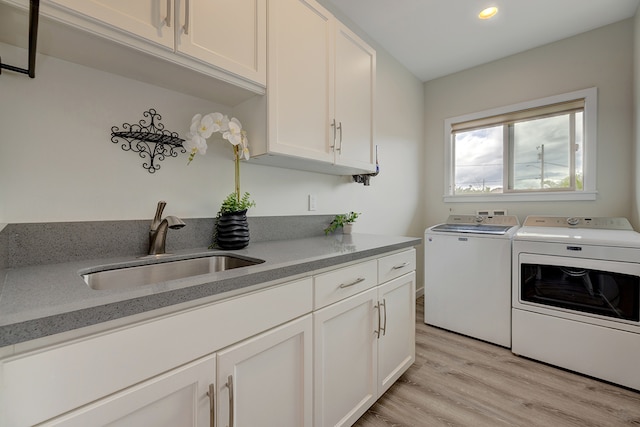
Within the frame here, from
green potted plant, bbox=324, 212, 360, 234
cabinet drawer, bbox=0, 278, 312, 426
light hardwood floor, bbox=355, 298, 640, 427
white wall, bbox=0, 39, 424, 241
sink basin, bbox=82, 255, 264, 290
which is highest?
white wall, bbox=0, 39, 424, 241

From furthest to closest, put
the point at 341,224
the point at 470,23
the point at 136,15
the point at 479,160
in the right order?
the point at 479,160 → the point at 470,23 → the point at 341,224 → the point at 136,15

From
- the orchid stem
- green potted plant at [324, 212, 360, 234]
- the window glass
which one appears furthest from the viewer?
the window glass

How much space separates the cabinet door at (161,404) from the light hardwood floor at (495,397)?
3.44 feet

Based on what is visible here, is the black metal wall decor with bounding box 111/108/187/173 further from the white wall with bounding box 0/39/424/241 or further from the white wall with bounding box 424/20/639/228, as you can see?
the white wall with bounding box 424/20/639/228

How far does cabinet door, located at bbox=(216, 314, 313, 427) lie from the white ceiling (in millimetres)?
2384

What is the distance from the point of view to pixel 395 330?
65.3 inches

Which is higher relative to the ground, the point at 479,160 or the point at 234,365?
the point at 479,160

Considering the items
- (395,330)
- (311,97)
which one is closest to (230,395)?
(395,330)

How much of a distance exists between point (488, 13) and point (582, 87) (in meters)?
1.14

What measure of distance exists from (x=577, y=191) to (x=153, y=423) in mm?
3378

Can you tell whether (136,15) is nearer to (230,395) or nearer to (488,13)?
(230,395)

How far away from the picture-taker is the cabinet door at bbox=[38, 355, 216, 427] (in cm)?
60

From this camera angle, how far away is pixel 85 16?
83 centimetres

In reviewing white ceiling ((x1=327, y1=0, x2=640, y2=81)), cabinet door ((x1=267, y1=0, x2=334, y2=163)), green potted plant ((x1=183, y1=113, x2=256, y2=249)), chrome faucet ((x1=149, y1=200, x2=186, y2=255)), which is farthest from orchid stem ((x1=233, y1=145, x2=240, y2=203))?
white ceiling ((x1=327, y1=0, x2=640, y2=81))
